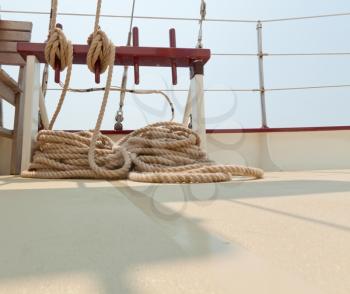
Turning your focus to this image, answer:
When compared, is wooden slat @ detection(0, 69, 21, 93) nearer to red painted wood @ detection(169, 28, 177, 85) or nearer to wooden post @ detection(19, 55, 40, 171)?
wooden post @ detection(19, 55, 40, 171)

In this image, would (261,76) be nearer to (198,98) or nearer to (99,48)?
(198,98)

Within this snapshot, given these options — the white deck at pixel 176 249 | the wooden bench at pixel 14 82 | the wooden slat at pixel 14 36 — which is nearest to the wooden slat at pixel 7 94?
the wooden bench at pixel 14 82

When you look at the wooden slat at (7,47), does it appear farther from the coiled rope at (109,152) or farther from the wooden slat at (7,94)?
the coiled rope at (109,152)

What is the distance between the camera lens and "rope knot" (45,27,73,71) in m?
1.41

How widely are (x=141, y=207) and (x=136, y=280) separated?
0.35m

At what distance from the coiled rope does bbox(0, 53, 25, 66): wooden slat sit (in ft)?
2.38

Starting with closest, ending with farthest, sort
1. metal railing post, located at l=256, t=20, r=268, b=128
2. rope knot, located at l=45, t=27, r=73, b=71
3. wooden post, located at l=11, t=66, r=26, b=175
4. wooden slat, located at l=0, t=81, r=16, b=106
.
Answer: rope knot, located at l=45, t=27, r=73, b=71
wooden slat, located at l=0, t=81, r=16, b=106
wooden post, located at l=11, t=66, r=26, b=175
metal railing post, located at l=256, t=20, r=268, b=128

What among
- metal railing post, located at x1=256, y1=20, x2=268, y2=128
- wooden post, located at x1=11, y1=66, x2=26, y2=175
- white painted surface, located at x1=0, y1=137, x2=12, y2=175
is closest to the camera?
wooden post, located at x1=11, y1=66, x2=26, y2=175

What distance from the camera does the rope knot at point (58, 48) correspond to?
1.41 meters

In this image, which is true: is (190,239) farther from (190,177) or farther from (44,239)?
(190,177)

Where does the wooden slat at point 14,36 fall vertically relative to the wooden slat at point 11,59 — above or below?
above

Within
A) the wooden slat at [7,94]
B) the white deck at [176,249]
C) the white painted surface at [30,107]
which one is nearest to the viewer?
the white deck at [176,249]

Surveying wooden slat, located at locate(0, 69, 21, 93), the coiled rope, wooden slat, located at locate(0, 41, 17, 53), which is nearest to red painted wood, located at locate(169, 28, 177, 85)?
the coiled rope

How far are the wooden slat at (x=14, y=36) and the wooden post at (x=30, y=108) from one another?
0.59 m
